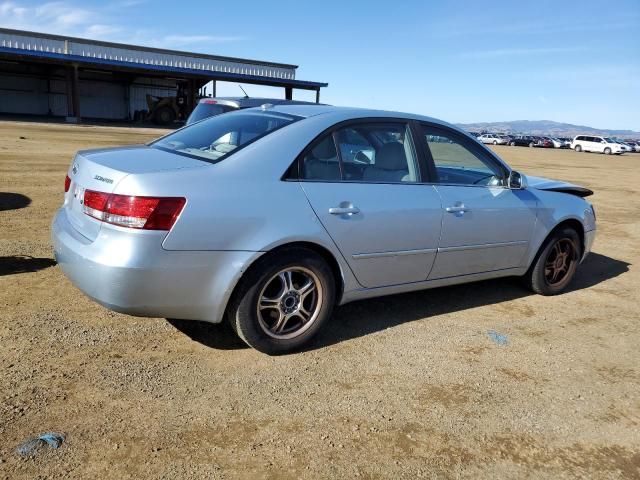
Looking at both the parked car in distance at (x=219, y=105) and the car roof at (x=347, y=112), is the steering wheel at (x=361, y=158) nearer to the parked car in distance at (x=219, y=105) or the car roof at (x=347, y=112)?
the car roof at (x=347, y=112)

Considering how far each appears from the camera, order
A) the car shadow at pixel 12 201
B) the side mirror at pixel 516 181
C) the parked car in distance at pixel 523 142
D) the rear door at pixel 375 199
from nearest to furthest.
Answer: the rear door at pixel 375 199, the side mirror at pixel 516 181, the car shadow at pixel 12 201, the parked car in distance at pixel 523 142

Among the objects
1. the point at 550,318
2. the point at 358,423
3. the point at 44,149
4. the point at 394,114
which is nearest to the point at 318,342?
the point at 358,423

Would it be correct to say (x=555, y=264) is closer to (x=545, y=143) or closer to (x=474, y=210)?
(x=474, y=210)

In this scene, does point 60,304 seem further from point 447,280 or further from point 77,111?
point 77,111

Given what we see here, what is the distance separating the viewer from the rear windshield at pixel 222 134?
12.0 ft

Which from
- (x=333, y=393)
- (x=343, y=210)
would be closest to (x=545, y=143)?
(x=343, y=210)

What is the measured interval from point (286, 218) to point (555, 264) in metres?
3.18

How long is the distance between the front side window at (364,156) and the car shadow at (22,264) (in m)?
2.91

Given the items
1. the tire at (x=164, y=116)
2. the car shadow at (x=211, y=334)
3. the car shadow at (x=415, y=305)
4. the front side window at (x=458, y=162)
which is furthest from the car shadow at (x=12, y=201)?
the tire at (x=164, y=116)

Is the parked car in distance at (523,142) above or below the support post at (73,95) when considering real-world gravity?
below

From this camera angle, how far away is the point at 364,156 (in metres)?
4.05

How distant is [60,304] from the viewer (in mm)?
4207

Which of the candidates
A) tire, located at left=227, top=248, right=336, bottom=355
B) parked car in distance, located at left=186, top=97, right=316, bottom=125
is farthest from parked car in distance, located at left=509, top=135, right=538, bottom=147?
tire, located at left=227, top=248, right=336, bottom=355

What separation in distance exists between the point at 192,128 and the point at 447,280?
2.39 m
